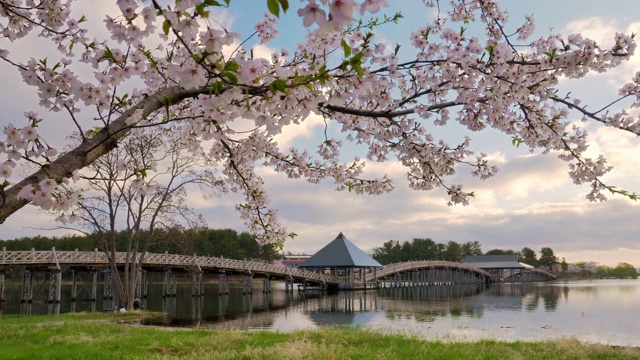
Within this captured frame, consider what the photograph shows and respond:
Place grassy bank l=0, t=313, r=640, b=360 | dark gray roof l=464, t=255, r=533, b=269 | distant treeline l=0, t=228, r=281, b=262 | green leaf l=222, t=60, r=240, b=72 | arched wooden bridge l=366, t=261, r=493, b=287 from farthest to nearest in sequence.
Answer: dark gray roof l=464, t=255, r=533, b=269 → distant treeline l=0, t=228, r=281, b=262 → arched wooden bridge l=366, t=261, r=493, b=287 → grassy bank l=0, t=313, r=640, b=360 → green leaf l=222, t=60, r=240, b=72

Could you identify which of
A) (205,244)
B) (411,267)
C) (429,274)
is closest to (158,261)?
(411,267)

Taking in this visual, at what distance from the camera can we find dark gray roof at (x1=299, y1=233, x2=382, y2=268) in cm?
4662

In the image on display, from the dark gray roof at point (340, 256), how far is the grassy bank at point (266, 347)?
35.0 metres

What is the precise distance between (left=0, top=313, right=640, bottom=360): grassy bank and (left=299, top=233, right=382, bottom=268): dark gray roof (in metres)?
35.0

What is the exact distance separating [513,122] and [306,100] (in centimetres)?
380

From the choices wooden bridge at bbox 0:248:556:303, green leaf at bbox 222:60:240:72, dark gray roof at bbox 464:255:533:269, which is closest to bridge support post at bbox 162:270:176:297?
wooden bridge at bbox 0:248:556:303

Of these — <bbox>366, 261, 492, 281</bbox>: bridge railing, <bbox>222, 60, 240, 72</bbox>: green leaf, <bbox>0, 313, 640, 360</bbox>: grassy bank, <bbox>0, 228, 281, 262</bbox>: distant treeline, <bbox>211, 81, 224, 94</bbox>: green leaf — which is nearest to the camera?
<bbox>222, 60, 240, 72</bbox>: green leaf

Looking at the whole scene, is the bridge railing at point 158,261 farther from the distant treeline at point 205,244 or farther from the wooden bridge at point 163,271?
the distant treeline at point 205,244

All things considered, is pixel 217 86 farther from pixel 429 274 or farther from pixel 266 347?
pixel 429 274

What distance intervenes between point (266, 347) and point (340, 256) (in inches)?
1532

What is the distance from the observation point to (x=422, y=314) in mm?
24922

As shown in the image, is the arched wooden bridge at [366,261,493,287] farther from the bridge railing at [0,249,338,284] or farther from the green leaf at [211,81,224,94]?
the green leaf at [211,81,224,94]

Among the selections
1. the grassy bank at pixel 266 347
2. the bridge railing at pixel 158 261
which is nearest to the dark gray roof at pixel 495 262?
the bridge railing at pixel 158 261

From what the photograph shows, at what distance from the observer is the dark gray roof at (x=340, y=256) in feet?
153
